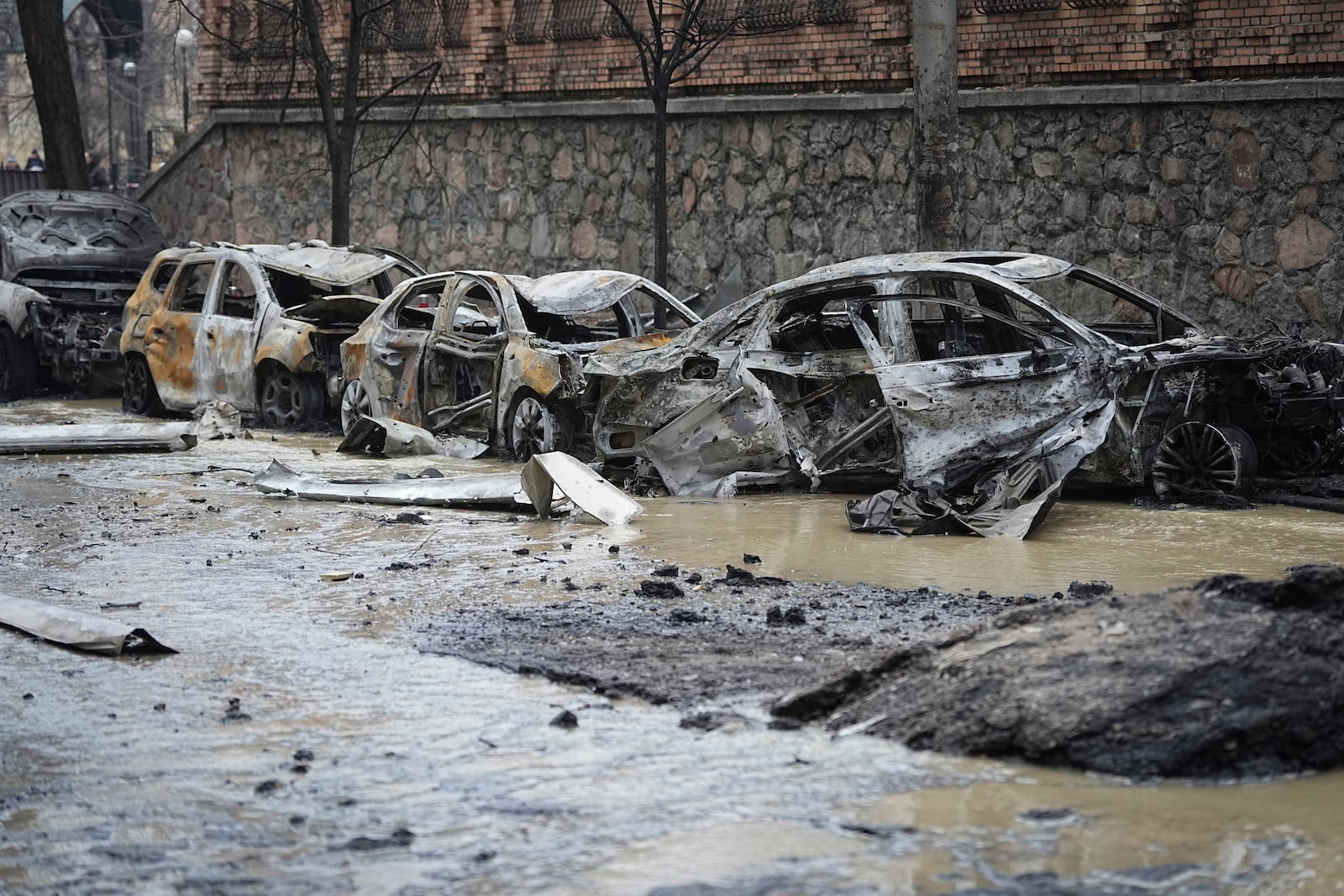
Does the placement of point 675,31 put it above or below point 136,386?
above

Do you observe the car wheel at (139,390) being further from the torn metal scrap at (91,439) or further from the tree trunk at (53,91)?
the tree trunk at (53,91)

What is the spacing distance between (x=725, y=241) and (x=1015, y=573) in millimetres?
12872

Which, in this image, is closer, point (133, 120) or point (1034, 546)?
point (1034, 546)

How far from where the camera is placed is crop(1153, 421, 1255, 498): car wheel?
10.2 meters

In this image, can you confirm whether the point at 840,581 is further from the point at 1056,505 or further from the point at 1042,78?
the point at 1042,78

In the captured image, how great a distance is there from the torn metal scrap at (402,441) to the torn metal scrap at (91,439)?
147cm

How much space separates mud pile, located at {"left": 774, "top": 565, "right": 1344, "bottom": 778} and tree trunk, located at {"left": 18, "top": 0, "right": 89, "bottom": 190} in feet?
71.9

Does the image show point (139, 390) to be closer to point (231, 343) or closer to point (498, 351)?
point (231, 343)

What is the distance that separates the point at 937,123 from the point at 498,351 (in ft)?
14.5

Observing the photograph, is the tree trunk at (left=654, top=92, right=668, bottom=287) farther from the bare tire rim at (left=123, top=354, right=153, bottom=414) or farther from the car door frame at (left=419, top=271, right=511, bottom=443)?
the bare tire rim at (left=123, top=354, right=153, bottom=414)

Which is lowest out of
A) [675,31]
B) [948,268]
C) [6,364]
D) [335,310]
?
[6,364]

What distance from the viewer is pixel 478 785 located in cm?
496

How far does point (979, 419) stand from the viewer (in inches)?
399

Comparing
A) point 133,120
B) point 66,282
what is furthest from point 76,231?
A: point 133,120
